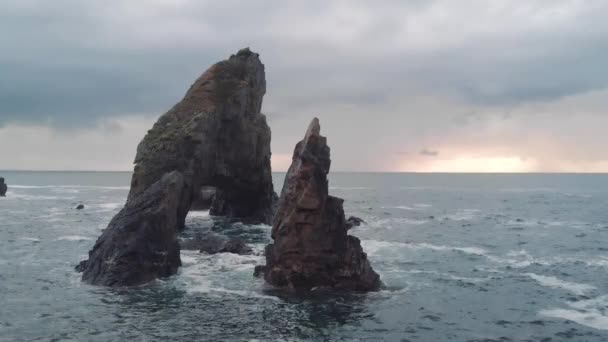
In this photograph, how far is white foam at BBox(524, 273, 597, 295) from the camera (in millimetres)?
33938

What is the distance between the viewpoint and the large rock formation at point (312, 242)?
105 feet

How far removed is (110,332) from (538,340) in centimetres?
1935

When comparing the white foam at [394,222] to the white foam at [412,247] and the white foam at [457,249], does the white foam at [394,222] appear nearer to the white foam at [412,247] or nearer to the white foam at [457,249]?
the white foam at [412,247]

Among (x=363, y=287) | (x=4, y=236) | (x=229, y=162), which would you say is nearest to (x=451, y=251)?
(x=363, y=287)

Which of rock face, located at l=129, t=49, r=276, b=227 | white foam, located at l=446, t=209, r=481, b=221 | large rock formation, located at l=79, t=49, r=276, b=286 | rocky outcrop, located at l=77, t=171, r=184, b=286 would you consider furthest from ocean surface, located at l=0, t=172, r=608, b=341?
white foam, located at l=446, t=209, r=481, b=221

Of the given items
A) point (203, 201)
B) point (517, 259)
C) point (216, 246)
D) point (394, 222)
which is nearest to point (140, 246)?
point (216, 246)

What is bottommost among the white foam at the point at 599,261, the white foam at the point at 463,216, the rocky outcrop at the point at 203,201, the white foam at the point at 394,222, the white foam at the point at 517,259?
the white foam at the point at 517,259

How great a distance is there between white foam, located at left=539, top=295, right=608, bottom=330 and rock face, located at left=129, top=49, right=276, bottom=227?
3601 cm

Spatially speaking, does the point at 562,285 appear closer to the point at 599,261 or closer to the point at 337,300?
the point at 599,261

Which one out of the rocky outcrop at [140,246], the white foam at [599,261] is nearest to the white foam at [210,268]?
the rocky outcrop at [140,246]

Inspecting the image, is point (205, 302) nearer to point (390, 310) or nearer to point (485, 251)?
point (390, 310)

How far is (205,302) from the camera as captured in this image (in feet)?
96.7

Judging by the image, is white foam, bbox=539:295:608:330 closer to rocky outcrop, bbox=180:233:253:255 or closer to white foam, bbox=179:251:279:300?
white foam, bbox=179:251:279:300

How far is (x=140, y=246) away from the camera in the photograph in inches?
1359
